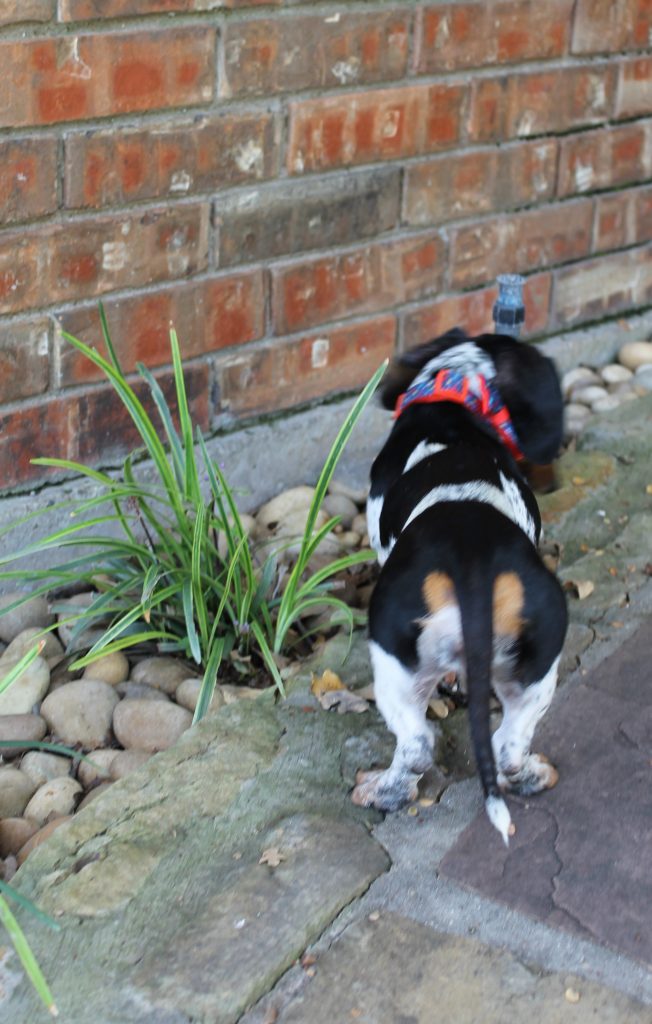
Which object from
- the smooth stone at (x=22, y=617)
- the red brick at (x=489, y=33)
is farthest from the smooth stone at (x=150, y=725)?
the red brick at (x=489, y=33)

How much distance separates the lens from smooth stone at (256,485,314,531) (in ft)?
13.8

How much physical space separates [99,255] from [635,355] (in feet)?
8.93

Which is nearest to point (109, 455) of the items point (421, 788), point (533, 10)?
point (421, 788)

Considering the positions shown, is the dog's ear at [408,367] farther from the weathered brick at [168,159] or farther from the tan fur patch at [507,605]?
the tan fur patch at [507,605]

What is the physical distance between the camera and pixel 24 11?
3254 millimetres

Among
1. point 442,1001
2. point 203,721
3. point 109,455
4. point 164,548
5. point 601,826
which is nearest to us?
point 442,1001

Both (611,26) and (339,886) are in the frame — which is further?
(611,26)

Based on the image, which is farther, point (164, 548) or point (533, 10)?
point (533, 10)

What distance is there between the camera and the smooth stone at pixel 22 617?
358cm

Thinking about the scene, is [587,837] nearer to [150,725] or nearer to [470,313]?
[150,725]

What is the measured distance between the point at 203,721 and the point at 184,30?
1918mm

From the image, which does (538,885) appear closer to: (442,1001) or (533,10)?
(442,1001)

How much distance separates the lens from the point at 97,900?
2494mm

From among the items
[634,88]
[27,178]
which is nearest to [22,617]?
[27,178]
